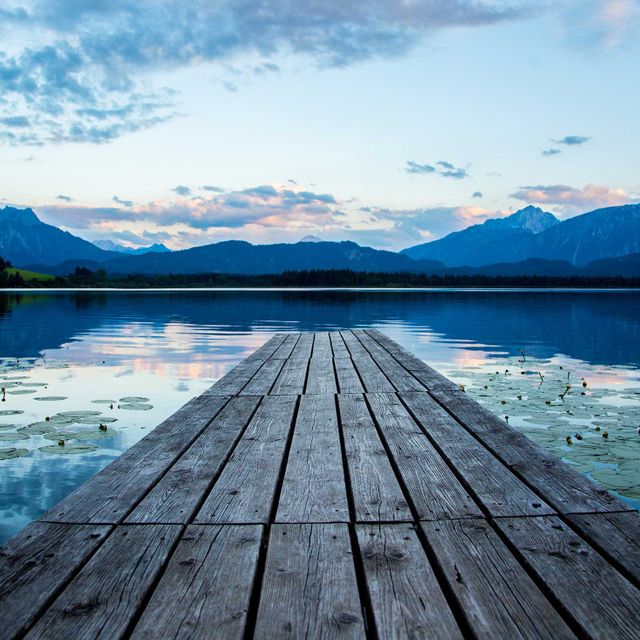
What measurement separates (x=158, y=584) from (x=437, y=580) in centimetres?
119

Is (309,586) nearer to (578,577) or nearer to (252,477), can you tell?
(578,577)

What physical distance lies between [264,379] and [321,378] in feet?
2.56

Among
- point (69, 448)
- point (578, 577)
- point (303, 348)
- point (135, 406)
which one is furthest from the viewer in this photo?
point (303, 348)

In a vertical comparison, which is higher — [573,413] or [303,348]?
[303,348]

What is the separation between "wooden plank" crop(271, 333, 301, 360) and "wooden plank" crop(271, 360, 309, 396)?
812 mm

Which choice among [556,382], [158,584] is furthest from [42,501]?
[556,382]

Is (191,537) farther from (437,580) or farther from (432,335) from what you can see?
(432,335)

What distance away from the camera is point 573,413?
9.19m

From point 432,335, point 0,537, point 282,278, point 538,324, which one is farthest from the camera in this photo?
point 282,278

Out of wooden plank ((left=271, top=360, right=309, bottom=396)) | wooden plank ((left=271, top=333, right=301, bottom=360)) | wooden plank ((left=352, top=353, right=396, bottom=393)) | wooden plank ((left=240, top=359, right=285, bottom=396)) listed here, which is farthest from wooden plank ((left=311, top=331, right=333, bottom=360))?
wooden plank ((left=240, top=359, right=285, bottom=396))

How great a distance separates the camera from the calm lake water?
656 centimetres

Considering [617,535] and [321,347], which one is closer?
[617,535]

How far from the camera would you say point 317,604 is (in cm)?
243

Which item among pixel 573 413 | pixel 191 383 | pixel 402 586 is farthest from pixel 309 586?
pixel 191 383
